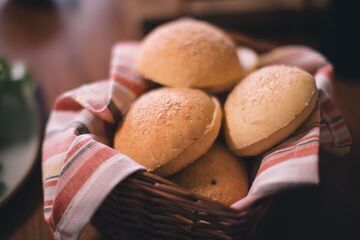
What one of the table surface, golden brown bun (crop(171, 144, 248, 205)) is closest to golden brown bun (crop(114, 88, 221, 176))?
golden brown bun (crop(171, 144, 248, 205))

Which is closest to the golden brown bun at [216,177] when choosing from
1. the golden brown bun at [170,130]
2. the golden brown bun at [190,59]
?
the golden brown bun at [170,130]

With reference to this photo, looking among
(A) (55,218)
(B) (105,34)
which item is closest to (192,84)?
(A) (55,218)

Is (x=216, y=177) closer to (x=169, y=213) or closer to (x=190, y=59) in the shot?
(x=169, y=213)

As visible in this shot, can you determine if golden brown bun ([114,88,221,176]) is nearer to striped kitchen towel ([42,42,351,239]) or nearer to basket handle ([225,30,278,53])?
striped kitchen towel ([42,42,351,239])

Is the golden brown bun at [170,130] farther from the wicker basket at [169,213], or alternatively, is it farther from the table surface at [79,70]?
the table surface at [79,70]

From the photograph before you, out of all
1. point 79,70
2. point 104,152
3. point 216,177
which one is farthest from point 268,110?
point 79,70
